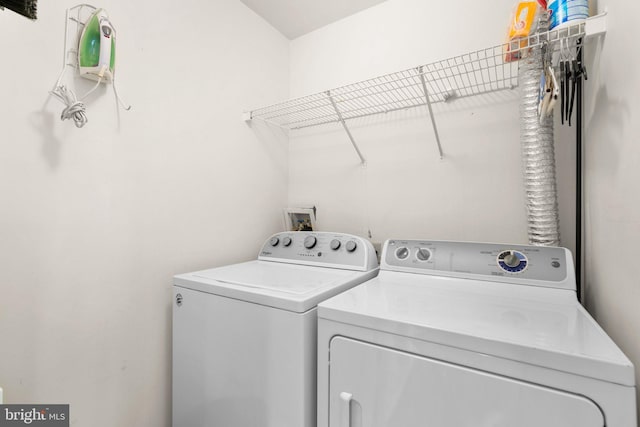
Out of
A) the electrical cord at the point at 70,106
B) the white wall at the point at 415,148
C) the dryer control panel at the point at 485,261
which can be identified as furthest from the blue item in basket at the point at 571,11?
the electrical cord at the point at 70,106

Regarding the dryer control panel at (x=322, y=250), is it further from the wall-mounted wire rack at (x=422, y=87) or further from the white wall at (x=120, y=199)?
the wall-mounted wire rack at (x=422, y=87)

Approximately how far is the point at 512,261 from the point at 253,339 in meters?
1.01

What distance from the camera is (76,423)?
3.59 feet

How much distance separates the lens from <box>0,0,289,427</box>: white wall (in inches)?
38.4

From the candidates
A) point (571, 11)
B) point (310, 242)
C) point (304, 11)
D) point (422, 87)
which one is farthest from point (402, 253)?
point (304, 11)

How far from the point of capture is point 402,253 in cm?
138

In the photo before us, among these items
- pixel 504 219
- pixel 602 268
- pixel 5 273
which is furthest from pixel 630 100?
pixel 5 273

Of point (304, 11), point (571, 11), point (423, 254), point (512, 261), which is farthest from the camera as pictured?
point (304, 11)

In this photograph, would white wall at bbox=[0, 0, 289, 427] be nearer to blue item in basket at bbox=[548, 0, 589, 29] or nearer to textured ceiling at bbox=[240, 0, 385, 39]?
textured ceiling at bbox=[240, 0, 385, 39]

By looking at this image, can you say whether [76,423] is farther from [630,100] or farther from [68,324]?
[630,100]

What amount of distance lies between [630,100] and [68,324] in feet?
6.07

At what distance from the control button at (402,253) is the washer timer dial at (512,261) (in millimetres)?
367

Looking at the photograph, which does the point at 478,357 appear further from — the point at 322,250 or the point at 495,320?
the point at 322,250

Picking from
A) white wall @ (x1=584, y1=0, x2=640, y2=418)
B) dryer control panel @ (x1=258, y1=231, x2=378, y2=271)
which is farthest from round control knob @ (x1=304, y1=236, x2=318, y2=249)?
white wall @ (x1=584, y1=0, x2=640, y2=418)
